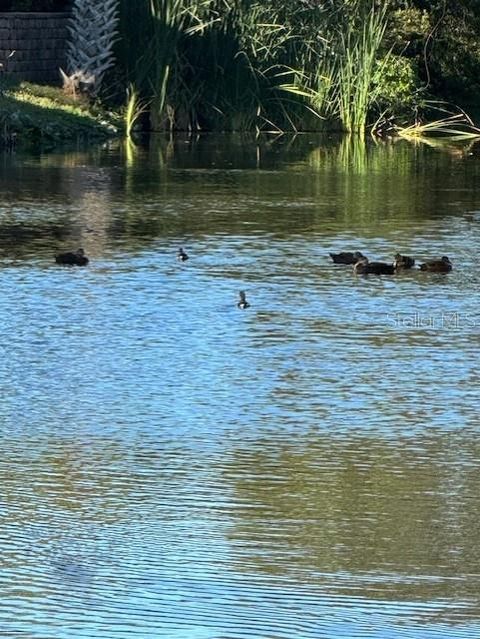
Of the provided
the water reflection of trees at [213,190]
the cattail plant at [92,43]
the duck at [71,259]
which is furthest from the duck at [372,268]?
the cattail plant at [92,43]

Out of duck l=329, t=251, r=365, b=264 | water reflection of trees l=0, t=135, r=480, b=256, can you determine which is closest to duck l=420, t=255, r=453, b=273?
duck l=329, t=251, r=365, b=264

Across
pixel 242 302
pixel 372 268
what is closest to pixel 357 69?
pixel 372 268

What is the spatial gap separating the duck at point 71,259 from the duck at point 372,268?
237cm

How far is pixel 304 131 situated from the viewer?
111 ft

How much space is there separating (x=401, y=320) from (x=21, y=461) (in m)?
4.87

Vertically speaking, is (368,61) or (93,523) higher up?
(368,61)

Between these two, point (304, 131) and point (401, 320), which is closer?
point (401, 320)

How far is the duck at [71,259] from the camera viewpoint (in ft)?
50.7

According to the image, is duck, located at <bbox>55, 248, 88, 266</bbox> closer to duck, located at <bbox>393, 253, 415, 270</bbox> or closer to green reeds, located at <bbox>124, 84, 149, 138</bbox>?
duck, located at <bbox>393, 253, 415, 270</bbox>

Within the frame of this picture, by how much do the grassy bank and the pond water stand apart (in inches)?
380

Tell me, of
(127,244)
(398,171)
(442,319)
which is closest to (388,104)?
(398,171)

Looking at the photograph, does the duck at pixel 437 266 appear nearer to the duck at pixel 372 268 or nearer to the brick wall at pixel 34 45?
the duck at pixel 372 268

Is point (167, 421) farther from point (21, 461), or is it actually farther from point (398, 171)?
point (398, 171)

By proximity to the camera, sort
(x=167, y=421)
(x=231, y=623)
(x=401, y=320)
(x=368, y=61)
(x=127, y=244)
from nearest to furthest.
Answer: (x=231, y=623) < (x=167, y=421) < (x=401, y=320) < (x=127, y=244) < (x=368, y=61)
